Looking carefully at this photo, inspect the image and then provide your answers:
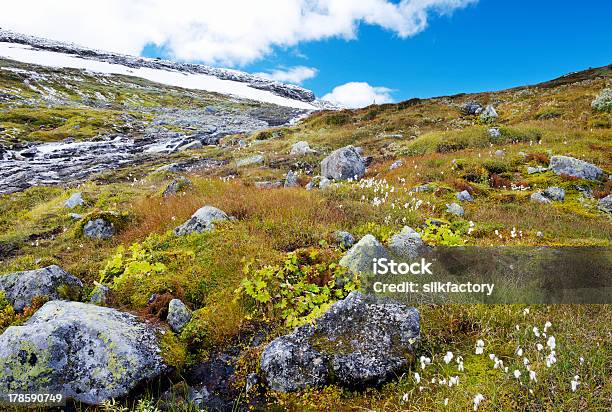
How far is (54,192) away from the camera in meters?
18.4

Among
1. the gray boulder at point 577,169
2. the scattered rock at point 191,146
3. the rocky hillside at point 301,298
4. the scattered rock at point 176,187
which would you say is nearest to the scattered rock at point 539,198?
the rocky hillside at point 301,298

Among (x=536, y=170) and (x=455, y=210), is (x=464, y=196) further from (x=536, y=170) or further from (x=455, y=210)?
(x=536, y=170)

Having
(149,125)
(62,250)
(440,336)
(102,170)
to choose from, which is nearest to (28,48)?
(149,125)

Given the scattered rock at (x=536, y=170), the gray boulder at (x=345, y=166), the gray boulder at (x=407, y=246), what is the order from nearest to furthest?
the gray boulder at (x=407, y=246)
the scattered rock at (x=536, y=170)
the gray boulder at (x=345, y=166)

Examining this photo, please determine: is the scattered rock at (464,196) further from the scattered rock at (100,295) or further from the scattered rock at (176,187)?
the scattered rock at (100,295)

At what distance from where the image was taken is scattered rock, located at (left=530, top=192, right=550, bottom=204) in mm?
12086

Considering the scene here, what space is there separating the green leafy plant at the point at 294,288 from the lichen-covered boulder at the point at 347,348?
1.73ft

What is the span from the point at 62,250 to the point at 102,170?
755 inches

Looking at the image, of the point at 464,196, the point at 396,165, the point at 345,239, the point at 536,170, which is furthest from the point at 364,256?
the point at 396,165

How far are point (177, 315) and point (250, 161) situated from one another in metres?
19.5

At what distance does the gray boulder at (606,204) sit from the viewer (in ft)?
37.8

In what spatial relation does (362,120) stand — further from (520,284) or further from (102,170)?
(520,284)

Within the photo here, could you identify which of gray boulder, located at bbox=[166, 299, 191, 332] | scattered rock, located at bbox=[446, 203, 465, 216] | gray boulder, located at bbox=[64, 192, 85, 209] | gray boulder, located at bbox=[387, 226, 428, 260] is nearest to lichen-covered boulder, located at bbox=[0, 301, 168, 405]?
gray boulder, located at bbox=[166, 299, 191, 332]

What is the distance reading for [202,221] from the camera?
886 centimetres
